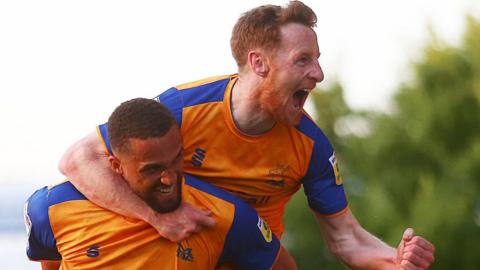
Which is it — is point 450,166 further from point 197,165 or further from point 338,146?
point 197,165

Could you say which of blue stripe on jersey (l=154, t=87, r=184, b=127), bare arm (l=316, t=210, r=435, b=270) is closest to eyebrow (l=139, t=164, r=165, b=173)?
blue stripe on jersey (l=154, t=87, r=184, b=127)

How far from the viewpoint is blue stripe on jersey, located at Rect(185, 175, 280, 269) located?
18.5ft

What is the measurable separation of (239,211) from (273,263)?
0.32m

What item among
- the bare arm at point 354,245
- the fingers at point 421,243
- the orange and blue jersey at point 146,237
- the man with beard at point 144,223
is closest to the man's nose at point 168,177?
the man with beard at point 144,223

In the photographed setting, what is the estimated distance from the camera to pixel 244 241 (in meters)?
5.67

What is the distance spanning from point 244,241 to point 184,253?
254mm

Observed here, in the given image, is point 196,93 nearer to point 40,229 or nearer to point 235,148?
point 235,148

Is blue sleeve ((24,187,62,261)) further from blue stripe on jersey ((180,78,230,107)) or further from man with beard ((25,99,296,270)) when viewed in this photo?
blue stripe on jersey ((180,78,230,107))

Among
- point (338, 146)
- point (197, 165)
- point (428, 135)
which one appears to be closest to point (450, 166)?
point (428, 135)

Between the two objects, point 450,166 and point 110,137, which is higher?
point 110,137

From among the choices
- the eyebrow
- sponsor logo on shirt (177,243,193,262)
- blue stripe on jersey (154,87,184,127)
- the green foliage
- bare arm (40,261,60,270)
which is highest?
blue stripe on jersey (154,87,184,127)

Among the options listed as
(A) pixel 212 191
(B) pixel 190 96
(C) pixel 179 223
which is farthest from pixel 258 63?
(C) pixel 179 223

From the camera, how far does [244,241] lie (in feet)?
18.6

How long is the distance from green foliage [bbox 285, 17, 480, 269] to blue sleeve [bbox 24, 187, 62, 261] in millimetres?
7643
